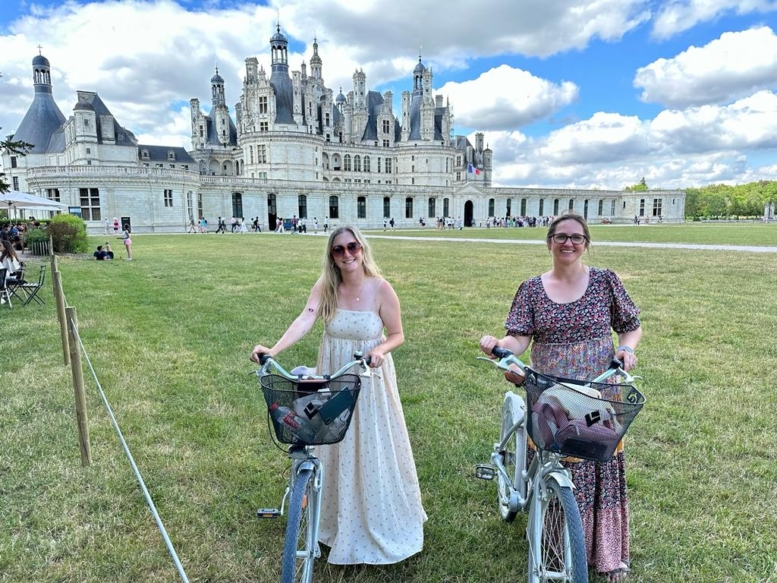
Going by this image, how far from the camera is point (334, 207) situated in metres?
57.8

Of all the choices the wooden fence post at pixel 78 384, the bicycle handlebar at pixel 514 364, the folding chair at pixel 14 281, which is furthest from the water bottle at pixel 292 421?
the folding chair at pixel 14 281

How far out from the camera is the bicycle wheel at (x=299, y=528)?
199cm

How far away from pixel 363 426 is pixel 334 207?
56566mm

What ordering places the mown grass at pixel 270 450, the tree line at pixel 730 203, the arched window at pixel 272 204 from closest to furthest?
the mown grass at pixel 270 450
the arched window at pixel 272 204
the tree line at pixel 730 203

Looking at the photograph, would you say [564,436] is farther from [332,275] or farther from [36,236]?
[36,236]

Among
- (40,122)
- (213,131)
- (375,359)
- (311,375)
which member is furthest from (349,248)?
(213,131)

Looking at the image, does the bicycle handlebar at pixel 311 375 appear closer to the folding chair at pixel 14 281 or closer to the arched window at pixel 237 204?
the folding chair at pixel 14 281

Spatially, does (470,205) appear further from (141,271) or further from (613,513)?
(613,513)

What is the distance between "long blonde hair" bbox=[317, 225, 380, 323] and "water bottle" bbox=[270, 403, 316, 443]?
2.42 feet

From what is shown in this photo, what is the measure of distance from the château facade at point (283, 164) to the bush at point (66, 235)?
73.6 feet

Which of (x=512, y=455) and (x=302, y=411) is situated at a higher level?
(x=302, y=411)

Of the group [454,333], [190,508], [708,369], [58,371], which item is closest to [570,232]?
[190,508]

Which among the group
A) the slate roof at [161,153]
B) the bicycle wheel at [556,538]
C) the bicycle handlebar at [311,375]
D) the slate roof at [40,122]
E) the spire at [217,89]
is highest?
the spire at [217,89]

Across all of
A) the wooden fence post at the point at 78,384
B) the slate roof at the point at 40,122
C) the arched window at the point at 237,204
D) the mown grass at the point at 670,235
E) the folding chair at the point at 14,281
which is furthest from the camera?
the slate roof at the point at 40,122
